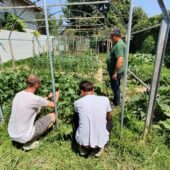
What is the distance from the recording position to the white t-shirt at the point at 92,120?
3119 millimetres

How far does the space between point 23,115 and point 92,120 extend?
103 centimetres

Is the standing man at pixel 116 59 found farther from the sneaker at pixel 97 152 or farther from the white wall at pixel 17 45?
the white wall at pixel 17 45

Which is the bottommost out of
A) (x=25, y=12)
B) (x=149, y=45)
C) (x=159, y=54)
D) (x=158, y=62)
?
(x=149, y=45)

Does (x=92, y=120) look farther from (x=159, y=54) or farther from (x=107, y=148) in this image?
(x=159, y=54)

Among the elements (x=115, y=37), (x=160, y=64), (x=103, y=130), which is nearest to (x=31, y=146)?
(x=103, y=130)

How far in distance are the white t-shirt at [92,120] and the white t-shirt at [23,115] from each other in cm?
67

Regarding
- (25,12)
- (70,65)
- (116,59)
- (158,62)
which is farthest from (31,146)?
(25,12)

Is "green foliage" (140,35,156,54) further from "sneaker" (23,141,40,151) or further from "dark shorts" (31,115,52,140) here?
"sneaker" (23,141,40,151)

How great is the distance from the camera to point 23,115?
3279mm

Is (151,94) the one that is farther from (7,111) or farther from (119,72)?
(7,111)

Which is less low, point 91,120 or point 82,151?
point 91,120

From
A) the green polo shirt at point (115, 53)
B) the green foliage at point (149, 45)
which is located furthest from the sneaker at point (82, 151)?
the green foliage at point (149, 45)

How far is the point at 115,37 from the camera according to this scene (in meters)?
4.68

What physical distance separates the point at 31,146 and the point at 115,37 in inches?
108
